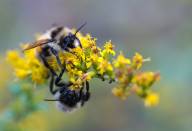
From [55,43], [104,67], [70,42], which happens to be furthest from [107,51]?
[55,43]

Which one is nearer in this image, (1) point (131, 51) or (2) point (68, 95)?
(2) point (68, 95)

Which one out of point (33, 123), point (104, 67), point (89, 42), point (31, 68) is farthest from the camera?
point (33, 123)

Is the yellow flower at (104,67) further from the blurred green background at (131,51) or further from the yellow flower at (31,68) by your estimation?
the blurred green background at (131,51)

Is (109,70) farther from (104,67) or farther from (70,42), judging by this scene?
(70,42)

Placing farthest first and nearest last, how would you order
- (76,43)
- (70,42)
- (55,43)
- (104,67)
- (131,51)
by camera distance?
1. (131,51)
2. (55,43)
3. (70,42)
4. (76,43)
5. (104,67)

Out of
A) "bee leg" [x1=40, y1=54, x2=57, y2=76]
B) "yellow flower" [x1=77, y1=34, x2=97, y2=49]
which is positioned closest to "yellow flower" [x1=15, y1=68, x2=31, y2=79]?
"bee leg" [x1=40, y1=54, x2=57, y2=76]

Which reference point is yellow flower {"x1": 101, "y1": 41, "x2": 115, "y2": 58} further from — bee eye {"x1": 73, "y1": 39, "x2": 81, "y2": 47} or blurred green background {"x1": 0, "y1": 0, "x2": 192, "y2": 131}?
blurred green background {"x1": 0, "y1": 0, "x2": 192, "y2": 131}

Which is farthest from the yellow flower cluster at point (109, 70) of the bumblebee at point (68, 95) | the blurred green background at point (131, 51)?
the blurred green background at point (131, 51)
